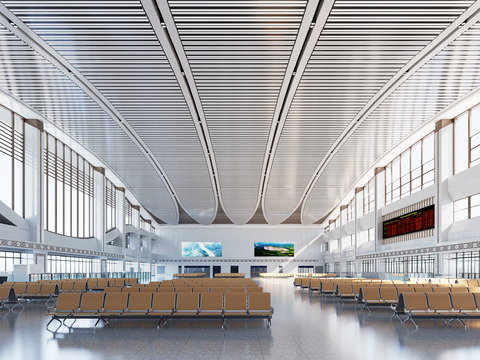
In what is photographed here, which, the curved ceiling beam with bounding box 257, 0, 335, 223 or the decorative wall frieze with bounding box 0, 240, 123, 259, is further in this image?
the decorative wall frieze with bounding box 0, 240, 123, 259

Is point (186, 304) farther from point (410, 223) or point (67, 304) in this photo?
point (410, 223)

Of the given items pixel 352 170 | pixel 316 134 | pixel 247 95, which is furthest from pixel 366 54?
pixel 352 170

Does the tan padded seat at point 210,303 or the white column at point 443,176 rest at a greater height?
the white column at point 443,176

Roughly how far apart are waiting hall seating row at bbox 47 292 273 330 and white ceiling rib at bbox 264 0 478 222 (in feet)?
25.2

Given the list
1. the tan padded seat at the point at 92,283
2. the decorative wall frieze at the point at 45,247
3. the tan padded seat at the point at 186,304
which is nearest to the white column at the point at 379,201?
the decorative wall frieze at the point at 45,247

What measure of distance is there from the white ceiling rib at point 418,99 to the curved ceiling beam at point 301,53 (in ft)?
13.3

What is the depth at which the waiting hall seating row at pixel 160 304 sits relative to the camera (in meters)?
9.09

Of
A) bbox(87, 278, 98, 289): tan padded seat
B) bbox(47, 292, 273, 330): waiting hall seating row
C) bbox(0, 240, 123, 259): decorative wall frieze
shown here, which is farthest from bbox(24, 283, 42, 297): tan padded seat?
bbox(0, 240, 123, 259): decorative wall frieze

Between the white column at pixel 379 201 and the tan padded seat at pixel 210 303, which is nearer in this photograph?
the tan padded seat at pixel 210 303

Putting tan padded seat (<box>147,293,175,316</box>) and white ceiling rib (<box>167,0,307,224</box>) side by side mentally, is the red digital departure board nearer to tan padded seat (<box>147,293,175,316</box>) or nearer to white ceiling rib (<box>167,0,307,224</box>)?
white ceiling rib (<box>167,0,307,224</box>)

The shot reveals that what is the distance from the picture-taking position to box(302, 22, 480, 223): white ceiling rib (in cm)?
1491

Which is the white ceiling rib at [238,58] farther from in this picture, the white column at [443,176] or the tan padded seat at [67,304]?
the white column at [443,176]

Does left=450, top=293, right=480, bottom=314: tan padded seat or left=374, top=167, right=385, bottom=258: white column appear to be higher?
left=374, top=167, right=385, bottom=258: white column

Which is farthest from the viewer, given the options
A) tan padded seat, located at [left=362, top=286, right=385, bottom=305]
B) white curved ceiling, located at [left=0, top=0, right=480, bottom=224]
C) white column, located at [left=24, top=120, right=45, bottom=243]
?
white column, located at [left=24, top=120, right=45, bottom=243]
